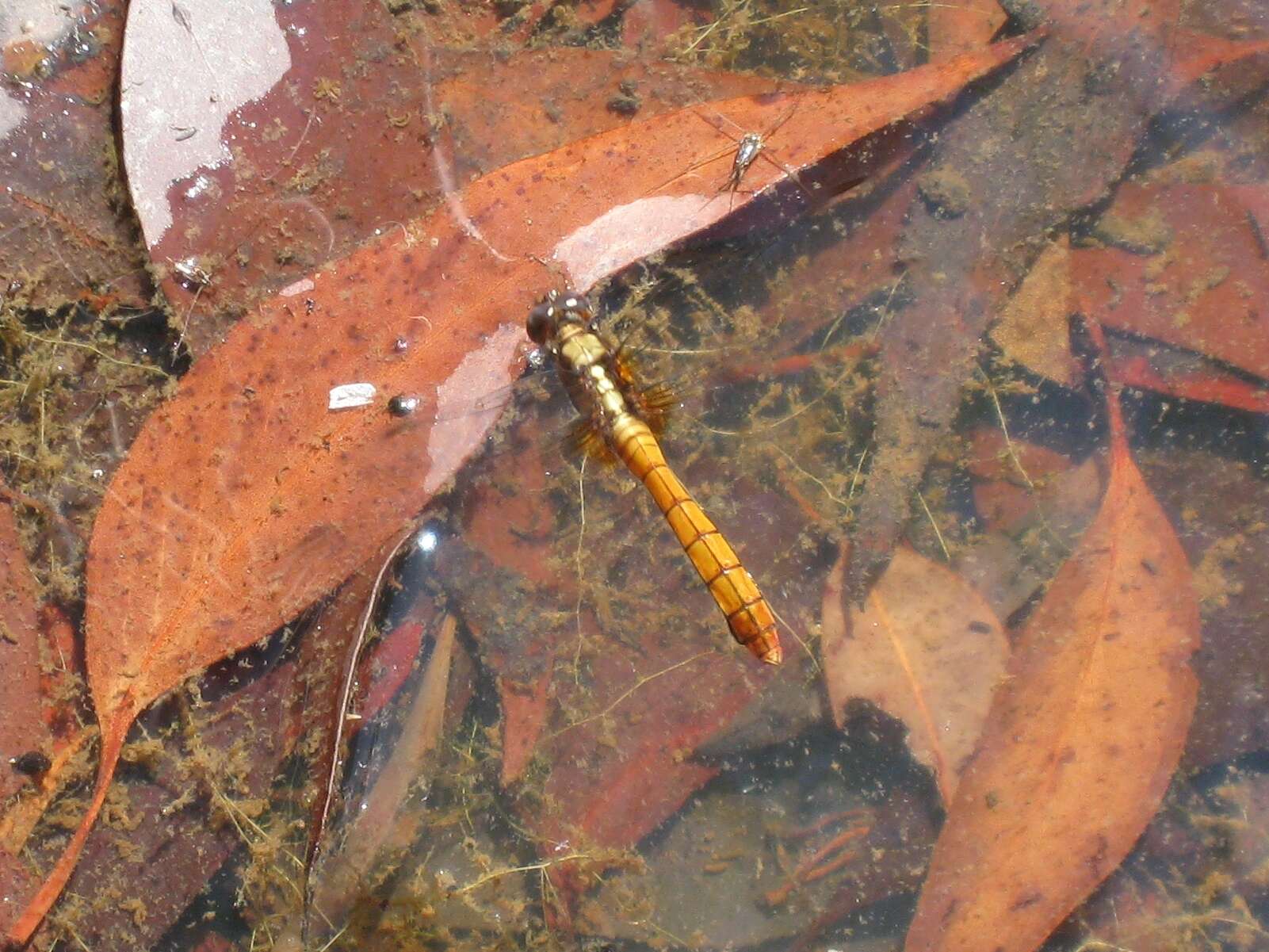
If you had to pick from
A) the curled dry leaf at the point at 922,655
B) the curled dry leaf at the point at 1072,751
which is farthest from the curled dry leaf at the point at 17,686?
the curled dry leaf at the point at 1072,751

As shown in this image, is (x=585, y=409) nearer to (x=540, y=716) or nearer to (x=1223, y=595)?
(x=540, y=716)

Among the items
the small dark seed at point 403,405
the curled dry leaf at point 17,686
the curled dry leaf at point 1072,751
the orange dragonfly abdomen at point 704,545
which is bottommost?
the curled dry leaf at point 1072,751

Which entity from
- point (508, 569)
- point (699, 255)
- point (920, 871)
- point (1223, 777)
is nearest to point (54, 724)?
point (508, 569)

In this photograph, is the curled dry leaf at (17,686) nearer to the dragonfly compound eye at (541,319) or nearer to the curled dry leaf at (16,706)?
the curled dry leaf at (16,706)

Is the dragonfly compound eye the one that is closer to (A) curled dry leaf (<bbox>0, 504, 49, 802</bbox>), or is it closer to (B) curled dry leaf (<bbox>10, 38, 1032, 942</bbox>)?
(B) curled dry leaf (<bbox>10, 38, 1032, 942</bbox>)

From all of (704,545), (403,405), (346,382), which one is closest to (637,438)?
(704,545)

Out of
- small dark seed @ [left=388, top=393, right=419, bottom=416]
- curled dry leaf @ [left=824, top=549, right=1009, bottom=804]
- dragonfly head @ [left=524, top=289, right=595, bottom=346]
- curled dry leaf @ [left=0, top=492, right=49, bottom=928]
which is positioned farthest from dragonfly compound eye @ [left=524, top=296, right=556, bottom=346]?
curled dry leaf @ [left=0, top=492, right=49, bottom=928]
